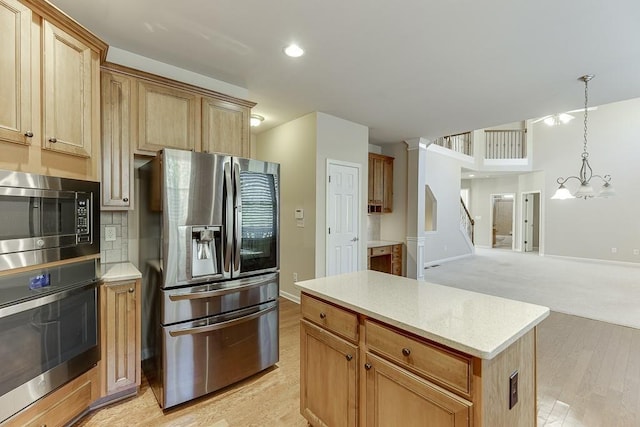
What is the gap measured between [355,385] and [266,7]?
235 cm

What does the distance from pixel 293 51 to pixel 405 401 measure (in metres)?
2.57

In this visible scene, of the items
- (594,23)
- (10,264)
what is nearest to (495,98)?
(594,23)

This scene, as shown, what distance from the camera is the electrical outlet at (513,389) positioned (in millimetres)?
1179

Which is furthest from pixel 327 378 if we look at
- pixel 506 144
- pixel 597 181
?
pixel 506 144

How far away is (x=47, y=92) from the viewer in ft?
5.39

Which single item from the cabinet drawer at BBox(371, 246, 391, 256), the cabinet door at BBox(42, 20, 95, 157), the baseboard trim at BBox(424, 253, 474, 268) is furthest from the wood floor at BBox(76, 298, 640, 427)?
the baseboard trim at BBox(424, 253, 474, 268)

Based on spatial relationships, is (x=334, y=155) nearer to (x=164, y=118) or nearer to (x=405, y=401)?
(x=164, y=118)

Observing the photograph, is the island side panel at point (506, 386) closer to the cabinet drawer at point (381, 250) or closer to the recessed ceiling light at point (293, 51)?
the recessed ceiling light at point (293, 51)

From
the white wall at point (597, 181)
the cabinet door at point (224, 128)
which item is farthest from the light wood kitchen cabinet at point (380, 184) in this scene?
the white wall at point (597, 181)

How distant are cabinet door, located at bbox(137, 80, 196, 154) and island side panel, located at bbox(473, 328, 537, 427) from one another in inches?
102

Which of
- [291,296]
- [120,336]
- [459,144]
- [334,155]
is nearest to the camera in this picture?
[120,336]

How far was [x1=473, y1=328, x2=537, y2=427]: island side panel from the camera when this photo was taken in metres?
1.02

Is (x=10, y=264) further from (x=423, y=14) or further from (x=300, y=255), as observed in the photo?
(x=300, y=255)

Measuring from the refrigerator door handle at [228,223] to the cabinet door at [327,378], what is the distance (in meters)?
0.74
